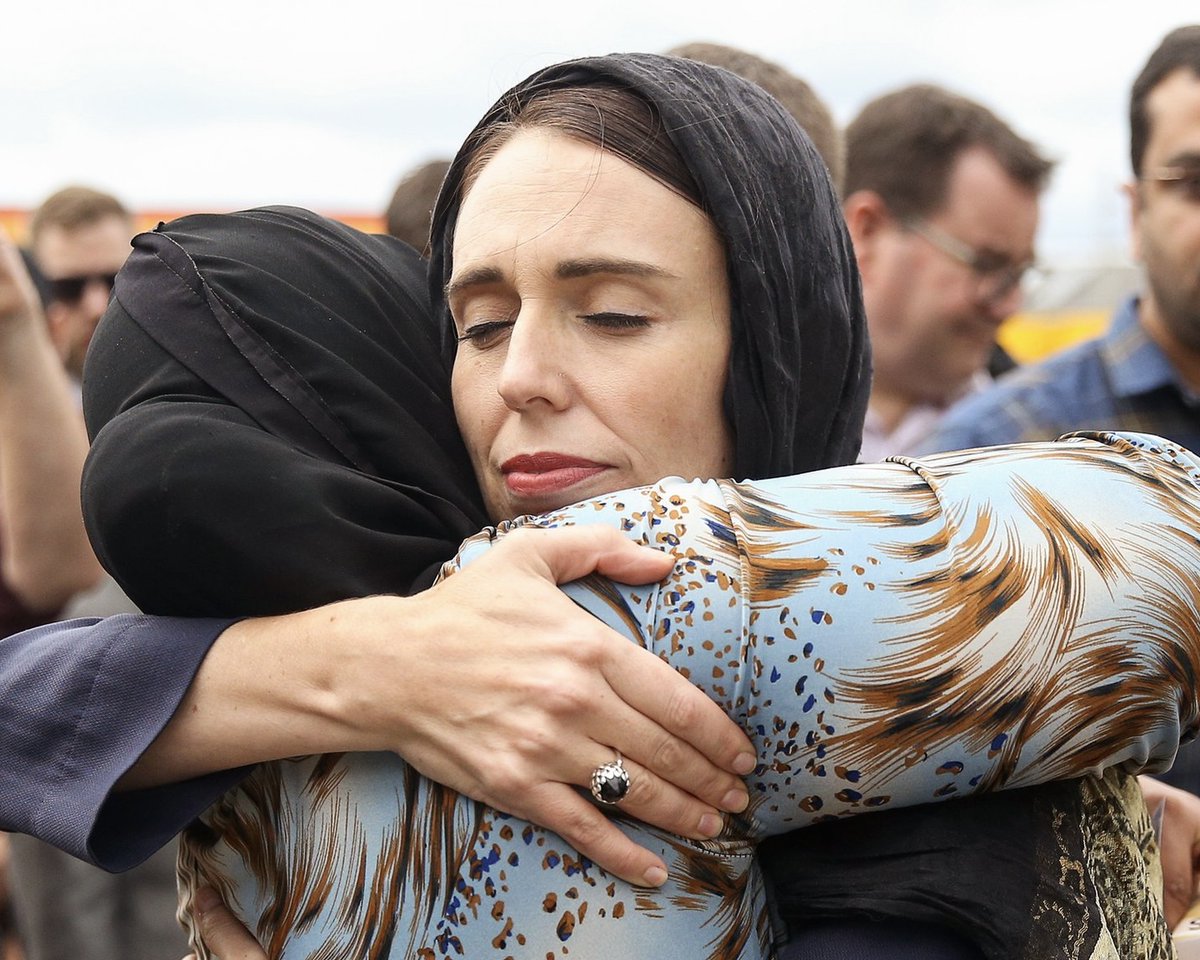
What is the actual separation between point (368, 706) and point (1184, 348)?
2.68 meters

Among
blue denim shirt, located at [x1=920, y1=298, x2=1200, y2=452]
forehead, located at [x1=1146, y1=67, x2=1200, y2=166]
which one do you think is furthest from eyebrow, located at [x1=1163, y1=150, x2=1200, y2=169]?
blue denim shirt, located at [x1=920, y1=298, x2=1200, y2=452]

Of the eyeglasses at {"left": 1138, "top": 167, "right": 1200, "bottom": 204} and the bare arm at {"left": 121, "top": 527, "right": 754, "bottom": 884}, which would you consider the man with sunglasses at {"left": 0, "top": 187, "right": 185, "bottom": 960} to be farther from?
the eyeglasses at {"left": 1138, "top": 167, "right": 1200, "bottom": 204}

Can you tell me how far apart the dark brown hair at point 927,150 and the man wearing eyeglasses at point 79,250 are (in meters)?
2.58

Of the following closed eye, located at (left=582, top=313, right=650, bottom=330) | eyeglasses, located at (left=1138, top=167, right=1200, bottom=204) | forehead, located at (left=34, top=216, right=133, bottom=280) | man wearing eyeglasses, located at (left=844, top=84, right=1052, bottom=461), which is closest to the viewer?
closed eye, located at (left=582, top=313, right=650, bottom=330)

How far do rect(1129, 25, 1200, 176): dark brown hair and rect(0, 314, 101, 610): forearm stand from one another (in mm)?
2844

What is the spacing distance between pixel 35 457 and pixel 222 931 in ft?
7.17

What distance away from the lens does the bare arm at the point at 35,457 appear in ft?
10.8

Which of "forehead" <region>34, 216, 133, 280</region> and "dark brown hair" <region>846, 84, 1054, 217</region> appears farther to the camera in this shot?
"forehead" <region>34, 216, 133, 280</region>

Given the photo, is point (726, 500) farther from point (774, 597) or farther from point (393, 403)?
point (393, 403)

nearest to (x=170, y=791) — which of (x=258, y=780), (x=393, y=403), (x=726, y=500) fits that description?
(x=258, y=780)

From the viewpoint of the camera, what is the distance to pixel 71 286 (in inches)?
187

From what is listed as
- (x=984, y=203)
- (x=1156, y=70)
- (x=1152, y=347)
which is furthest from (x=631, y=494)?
(x=984, y=203)

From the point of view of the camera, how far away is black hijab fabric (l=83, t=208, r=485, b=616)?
1.31m

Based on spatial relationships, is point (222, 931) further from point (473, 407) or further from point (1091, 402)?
point (1091, 402)
